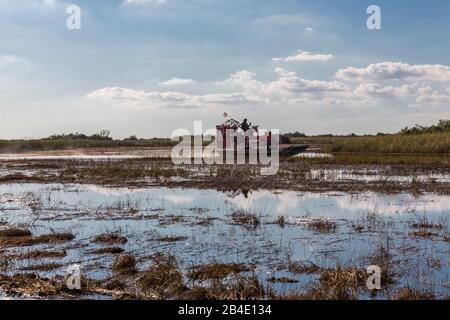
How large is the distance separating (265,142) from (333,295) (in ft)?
120

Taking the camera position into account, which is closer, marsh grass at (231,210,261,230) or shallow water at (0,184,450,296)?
shallow water at (0,184,450,296)

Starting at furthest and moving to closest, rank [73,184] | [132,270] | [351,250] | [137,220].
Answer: [73,184] → [137,220] → [351,250] → [132,270]

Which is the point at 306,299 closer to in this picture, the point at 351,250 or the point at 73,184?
the point at 351,250

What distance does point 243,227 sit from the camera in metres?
12.9

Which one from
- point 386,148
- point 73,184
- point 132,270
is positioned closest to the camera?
point 132,270

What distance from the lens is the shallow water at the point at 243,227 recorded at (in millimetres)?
9633

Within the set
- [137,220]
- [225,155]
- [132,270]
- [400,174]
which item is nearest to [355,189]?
[400,174]

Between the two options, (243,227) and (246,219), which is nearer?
(243,227)

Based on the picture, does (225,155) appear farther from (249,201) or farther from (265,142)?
(249,201)

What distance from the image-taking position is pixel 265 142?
43.7 metres

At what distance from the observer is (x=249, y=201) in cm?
1752

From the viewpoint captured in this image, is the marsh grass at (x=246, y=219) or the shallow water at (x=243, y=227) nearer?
the shallow water at (x=243, y=227)

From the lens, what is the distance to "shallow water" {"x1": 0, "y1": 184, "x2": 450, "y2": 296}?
963 centimetres

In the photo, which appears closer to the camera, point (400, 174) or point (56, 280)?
point (56, 280)
